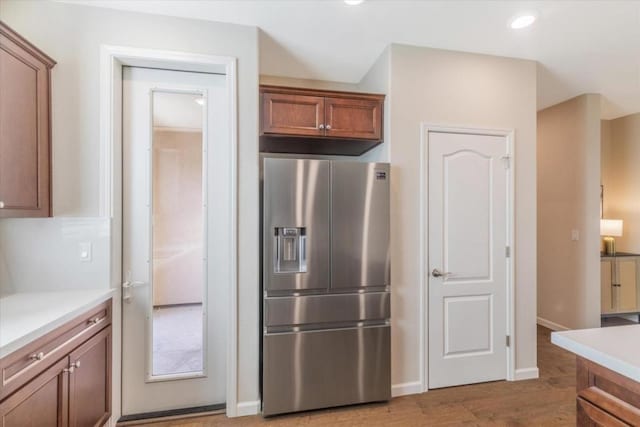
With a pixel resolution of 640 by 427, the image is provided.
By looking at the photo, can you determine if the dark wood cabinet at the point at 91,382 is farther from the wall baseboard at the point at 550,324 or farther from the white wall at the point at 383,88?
the wall baseboard at the point at 550,324

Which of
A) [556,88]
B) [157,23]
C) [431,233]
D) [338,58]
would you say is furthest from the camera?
[556,88]

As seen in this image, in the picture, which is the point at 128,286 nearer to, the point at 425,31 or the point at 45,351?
the point at 45,351

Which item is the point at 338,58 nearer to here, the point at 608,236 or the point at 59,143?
the point at 59,143

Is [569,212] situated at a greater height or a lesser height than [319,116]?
lesser

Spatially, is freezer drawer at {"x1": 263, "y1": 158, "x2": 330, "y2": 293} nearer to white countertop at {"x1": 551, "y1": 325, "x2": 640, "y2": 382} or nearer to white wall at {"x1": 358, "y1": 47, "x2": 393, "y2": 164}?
white wall at {"x1": 358, "y1": 47, "x2": 393, "y2": 164}

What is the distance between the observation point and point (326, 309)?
88.5 inches

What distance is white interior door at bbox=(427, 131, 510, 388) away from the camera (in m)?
2.57

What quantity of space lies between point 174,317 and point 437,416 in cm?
208

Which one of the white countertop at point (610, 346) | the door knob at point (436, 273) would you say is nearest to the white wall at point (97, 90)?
the door knob at point (436, 273)

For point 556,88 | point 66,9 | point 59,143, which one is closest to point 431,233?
point 556,88

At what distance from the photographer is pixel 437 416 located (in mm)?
2225

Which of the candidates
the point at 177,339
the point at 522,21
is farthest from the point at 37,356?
the point at 522,21

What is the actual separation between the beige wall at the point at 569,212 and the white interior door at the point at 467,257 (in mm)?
1651

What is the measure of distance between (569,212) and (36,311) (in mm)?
5051
